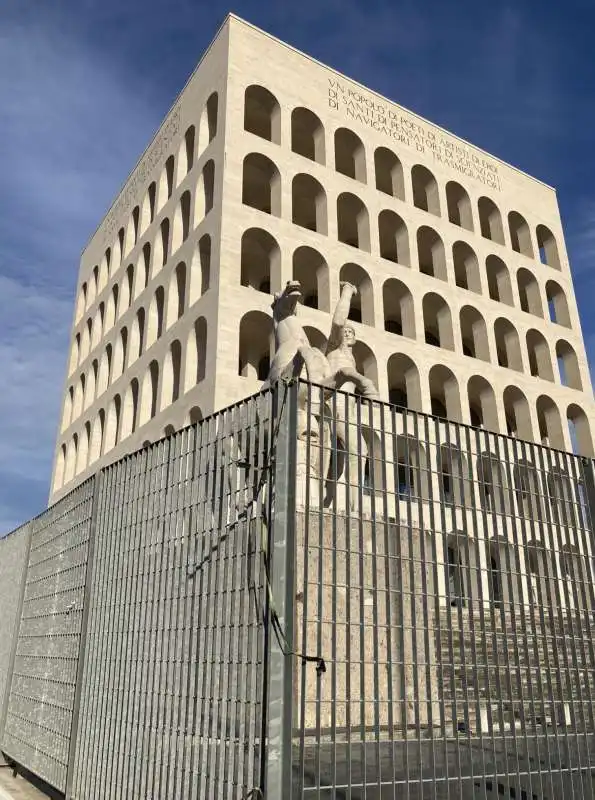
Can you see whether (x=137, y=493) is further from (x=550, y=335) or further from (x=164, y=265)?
(x=550, y=335)

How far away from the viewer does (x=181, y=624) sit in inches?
244

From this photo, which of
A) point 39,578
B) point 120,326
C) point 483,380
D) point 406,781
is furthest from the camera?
point 120,326

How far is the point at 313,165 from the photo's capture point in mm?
28328

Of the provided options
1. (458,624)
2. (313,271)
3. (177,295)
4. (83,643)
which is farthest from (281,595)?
(313,271)

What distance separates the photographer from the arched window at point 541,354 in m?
33.0

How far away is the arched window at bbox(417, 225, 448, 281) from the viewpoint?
3130cm

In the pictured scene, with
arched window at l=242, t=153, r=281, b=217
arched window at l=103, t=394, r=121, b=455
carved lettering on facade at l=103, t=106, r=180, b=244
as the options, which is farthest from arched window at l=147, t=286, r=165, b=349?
carved lettering on facade at l=103, t=106, r=180, b=244

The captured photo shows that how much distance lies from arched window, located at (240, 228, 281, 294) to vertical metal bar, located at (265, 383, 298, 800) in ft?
66.2

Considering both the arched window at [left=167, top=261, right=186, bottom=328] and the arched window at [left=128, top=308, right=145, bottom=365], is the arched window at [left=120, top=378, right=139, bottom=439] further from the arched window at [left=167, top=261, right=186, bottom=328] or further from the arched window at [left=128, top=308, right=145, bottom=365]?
the arched window at [left=167, top=261, right=186, bottom=328]

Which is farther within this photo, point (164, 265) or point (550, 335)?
point (550, 335)

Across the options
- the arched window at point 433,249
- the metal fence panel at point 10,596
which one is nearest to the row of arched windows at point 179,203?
the arched window at point 433,249

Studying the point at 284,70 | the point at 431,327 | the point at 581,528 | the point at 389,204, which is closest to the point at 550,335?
the point at 431,327

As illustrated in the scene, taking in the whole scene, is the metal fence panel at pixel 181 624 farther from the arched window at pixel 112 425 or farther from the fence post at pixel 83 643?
the arched window at pixel 112 425

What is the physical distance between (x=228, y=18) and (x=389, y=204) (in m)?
9.86
